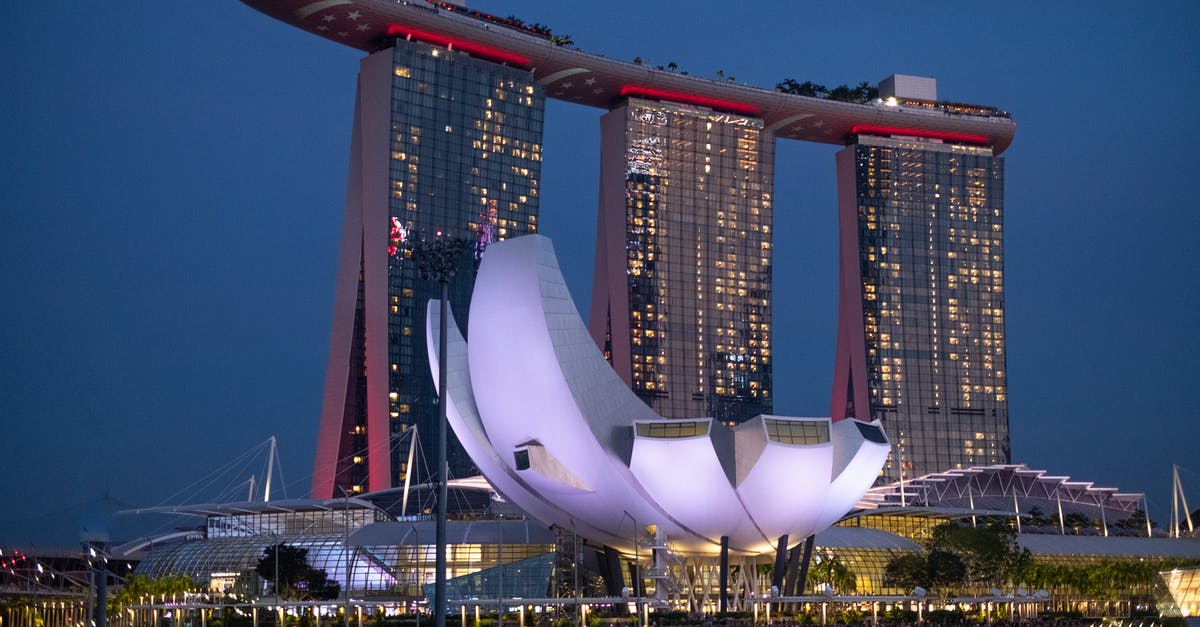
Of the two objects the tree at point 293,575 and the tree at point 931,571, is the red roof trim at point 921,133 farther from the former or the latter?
the tree at point 293,575

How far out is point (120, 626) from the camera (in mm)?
71625

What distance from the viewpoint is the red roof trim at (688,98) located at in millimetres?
131250

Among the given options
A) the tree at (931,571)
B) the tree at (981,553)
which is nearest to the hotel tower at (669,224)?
the tree at (981,553)

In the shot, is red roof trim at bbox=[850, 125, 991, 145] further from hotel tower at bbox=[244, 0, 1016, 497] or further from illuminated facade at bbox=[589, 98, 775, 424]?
illuminated facade at bbox=[589, 98, 775, 424]

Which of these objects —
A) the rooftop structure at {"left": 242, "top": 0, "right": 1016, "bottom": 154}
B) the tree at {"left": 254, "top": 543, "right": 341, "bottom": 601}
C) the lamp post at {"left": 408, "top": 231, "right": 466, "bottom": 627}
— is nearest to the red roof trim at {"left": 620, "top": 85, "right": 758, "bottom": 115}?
the rooftop structure at {"left": 242, "top": 0, "right": 1016, "bottom": 154}

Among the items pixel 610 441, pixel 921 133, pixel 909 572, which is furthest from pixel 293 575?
pixel 921 133

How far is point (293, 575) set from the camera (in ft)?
245

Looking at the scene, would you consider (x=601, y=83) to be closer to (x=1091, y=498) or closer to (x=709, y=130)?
(x=709, y=130)

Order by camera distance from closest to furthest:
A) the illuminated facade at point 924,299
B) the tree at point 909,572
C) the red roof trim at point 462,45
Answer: the tree at point 909,572
the red roof trim at point 462,45
the illuminated facade at point 924,299

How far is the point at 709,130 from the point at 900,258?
23670mm

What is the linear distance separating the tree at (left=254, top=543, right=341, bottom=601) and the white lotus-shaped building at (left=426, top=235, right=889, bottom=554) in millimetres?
14934

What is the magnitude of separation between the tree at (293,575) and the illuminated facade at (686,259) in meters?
55.2

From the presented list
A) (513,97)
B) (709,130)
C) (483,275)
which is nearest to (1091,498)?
(709,130)

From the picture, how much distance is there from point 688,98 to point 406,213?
114 ft
